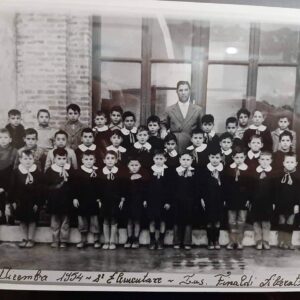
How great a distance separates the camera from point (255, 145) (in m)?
0.85

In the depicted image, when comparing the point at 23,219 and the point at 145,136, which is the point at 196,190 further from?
the point at 23,219

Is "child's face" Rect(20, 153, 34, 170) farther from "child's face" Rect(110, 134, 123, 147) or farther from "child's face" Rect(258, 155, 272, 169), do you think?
"child's face" Rect(258, 155, 272, 169)

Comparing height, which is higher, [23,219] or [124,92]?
[124,92]

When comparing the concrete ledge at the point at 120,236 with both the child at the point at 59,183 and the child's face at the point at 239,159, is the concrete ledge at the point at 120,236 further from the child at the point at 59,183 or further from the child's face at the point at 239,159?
the child's face at the point at 239,159

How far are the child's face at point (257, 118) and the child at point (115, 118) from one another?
0.30 meters

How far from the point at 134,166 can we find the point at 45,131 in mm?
213

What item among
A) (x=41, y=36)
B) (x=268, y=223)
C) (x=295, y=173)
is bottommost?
(x=268, y=223)

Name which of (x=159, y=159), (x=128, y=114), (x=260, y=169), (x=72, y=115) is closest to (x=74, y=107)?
(x=72, y=115)

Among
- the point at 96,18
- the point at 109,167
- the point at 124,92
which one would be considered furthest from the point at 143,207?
the point at 96,18

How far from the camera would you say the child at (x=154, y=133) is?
83cm

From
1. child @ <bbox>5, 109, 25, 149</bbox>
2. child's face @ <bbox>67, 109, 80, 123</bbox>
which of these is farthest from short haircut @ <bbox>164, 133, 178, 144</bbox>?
child @ <bbox>5, 109, 25, 149</bbox>

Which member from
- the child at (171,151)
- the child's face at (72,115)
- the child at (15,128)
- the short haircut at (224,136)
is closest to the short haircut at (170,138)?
the child at (171,151)

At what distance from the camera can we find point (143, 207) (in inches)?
33.1

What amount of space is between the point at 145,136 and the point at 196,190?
17 centimetres
